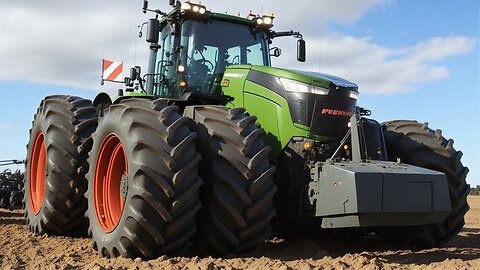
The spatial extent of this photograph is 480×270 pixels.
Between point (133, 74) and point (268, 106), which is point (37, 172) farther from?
point (268, 106)

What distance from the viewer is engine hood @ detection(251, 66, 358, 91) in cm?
564

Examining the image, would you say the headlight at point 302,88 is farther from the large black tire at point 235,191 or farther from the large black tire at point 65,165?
the large black tire at point 65,165

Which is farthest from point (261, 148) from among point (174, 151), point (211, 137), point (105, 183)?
point (105, 183)

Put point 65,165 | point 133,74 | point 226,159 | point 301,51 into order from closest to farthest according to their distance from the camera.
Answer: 1. point 226,159
2. point 65,165
3. point 133,74
4. point 301,51

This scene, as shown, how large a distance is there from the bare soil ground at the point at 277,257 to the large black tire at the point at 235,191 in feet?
0.63

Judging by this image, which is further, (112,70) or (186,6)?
(112,70)

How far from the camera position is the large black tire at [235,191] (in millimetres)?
4617

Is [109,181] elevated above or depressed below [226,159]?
below

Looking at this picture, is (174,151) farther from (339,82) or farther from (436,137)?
(436,137)

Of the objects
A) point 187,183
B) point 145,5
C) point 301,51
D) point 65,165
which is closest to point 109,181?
point 65,165

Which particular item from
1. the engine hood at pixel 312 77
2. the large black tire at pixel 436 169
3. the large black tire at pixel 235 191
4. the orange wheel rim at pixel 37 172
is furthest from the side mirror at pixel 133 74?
the large black tire at pixel 436 169

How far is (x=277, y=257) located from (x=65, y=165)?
303cm

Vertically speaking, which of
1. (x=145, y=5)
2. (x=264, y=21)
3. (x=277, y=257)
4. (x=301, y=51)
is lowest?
(x=277, y=257)

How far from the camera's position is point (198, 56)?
21.3 feet
